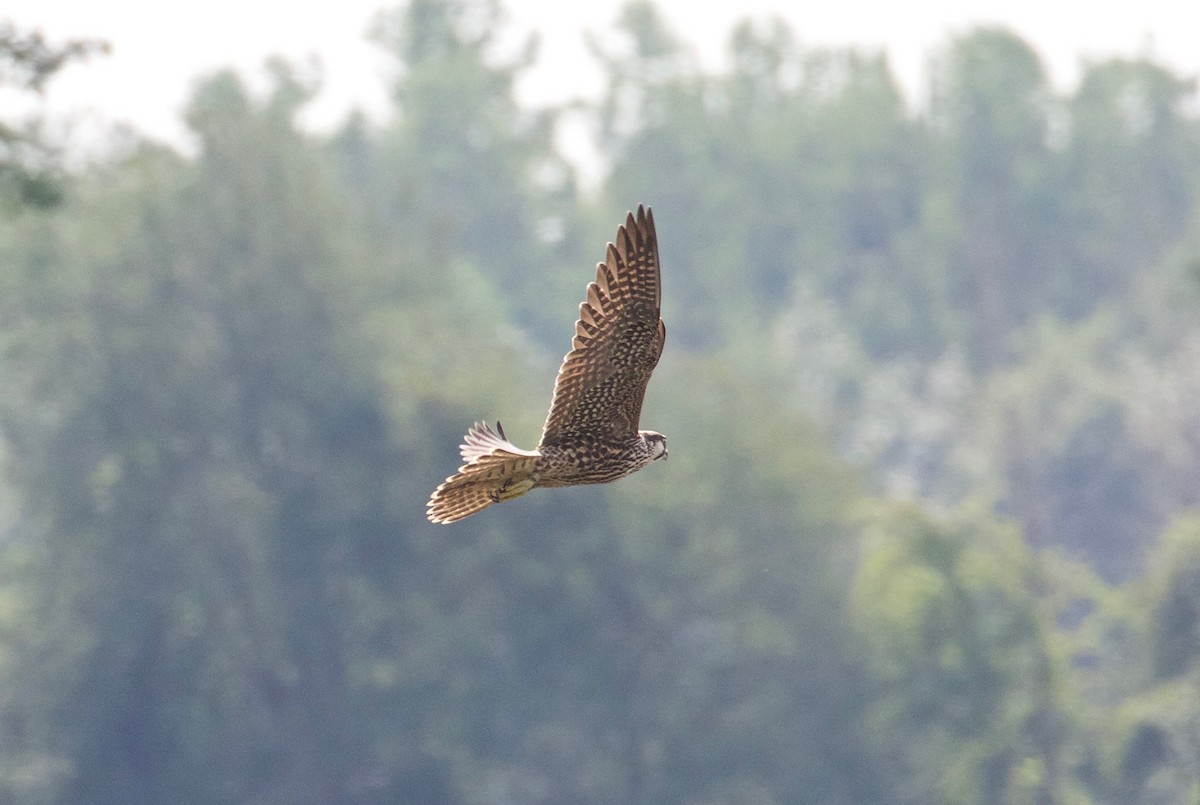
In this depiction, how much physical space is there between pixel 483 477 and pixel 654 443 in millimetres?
1128

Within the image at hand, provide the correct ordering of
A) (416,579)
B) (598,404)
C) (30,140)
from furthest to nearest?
(416,579) → (30,140) → (598,404)

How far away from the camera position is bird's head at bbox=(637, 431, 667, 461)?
1223 centimetres

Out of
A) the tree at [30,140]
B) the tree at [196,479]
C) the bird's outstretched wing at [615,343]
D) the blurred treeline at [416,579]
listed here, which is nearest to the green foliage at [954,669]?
the blurred treeline at [416,579]

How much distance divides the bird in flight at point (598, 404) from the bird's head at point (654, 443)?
2cm

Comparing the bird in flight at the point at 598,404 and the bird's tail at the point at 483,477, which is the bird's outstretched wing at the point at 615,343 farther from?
the bird's tail at the point at 483,477

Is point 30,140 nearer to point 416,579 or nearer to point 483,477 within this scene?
point 483,477

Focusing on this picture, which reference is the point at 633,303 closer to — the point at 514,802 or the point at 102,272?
the point at 514,802

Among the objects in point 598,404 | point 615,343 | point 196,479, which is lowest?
point 598,404

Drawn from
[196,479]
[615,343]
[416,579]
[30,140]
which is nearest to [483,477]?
[615,343]

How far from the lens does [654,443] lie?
1232 cm

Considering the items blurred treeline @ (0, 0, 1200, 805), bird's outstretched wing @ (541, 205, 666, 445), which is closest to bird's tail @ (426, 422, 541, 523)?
bird's outstretched wing @ (541, 205, 666, 445)

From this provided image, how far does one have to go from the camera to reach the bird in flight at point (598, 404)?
37.9 ft

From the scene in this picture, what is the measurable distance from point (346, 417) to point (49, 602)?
735 centimetres

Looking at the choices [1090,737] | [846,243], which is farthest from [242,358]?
[846,243]
